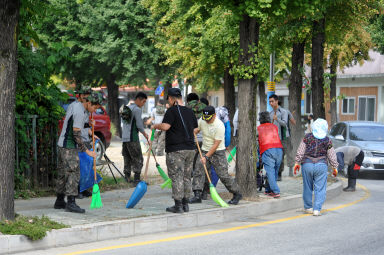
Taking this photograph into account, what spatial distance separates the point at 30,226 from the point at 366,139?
12201 mm

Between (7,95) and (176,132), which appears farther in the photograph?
(176,132)

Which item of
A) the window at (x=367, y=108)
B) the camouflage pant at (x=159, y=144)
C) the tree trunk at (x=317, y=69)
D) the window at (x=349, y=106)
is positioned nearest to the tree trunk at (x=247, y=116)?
the tree trunk at (x=317, y=69)

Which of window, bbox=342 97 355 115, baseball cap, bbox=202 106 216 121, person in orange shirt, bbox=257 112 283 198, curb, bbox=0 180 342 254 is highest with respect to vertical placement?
window, bbox=342 97 355 115

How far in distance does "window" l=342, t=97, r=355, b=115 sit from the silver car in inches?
1018

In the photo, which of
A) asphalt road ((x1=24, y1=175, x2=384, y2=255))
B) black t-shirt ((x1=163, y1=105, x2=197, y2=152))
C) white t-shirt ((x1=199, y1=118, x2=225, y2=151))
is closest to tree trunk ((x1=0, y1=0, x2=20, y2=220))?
asphalt road ((x1=24, y1=175, x2=384, y2=255))

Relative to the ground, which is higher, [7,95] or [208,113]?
[7,95]

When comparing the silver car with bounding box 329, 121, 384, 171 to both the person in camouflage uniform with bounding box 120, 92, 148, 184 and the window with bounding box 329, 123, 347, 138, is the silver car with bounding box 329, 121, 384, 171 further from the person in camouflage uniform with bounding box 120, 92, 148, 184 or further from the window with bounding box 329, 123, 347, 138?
the person in camouflage uniform with bounding box 120, 92, 148, 184

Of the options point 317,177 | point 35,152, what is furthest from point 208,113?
point 35,152

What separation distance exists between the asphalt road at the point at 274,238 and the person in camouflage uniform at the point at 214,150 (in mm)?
707

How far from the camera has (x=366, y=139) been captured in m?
17.6

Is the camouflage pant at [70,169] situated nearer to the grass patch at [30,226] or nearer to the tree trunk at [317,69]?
the grass patch at [30,226]

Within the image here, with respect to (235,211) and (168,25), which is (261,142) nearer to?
(235,211)

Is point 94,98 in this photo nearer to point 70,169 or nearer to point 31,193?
point 70,169

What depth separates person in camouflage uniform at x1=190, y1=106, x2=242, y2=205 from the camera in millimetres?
10250
